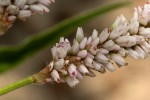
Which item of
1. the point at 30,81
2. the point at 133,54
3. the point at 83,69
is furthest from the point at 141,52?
the point at 30,81

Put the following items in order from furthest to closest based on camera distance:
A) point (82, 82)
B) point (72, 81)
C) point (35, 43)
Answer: point (82, 82) → point (35, 43) → point (72, 81)

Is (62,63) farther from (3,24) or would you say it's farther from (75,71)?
(3,24)

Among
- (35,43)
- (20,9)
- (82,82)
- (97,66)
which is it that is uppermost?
(20,9)

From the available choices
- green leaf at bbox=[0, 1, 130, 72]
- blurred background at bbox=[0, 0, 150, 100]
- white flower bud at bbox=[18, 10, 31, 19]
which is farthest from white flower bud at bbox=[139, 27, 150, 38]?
blurred background at bbox=[0, 0, 150, 100]

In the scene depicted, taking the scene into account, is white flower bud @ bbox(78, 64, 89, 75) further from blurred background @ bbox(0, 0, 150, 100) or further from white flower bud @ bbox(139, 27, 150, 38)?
blurred background @ bbox(0, 0, 150, 100)

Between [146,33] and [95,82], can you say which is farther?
[95,82]

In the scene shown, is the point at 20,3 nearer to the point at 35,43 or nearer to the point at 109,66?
the point at 109,66

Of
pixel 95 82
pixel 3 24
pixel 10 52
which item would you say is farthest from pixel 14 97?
pixel 3 24
